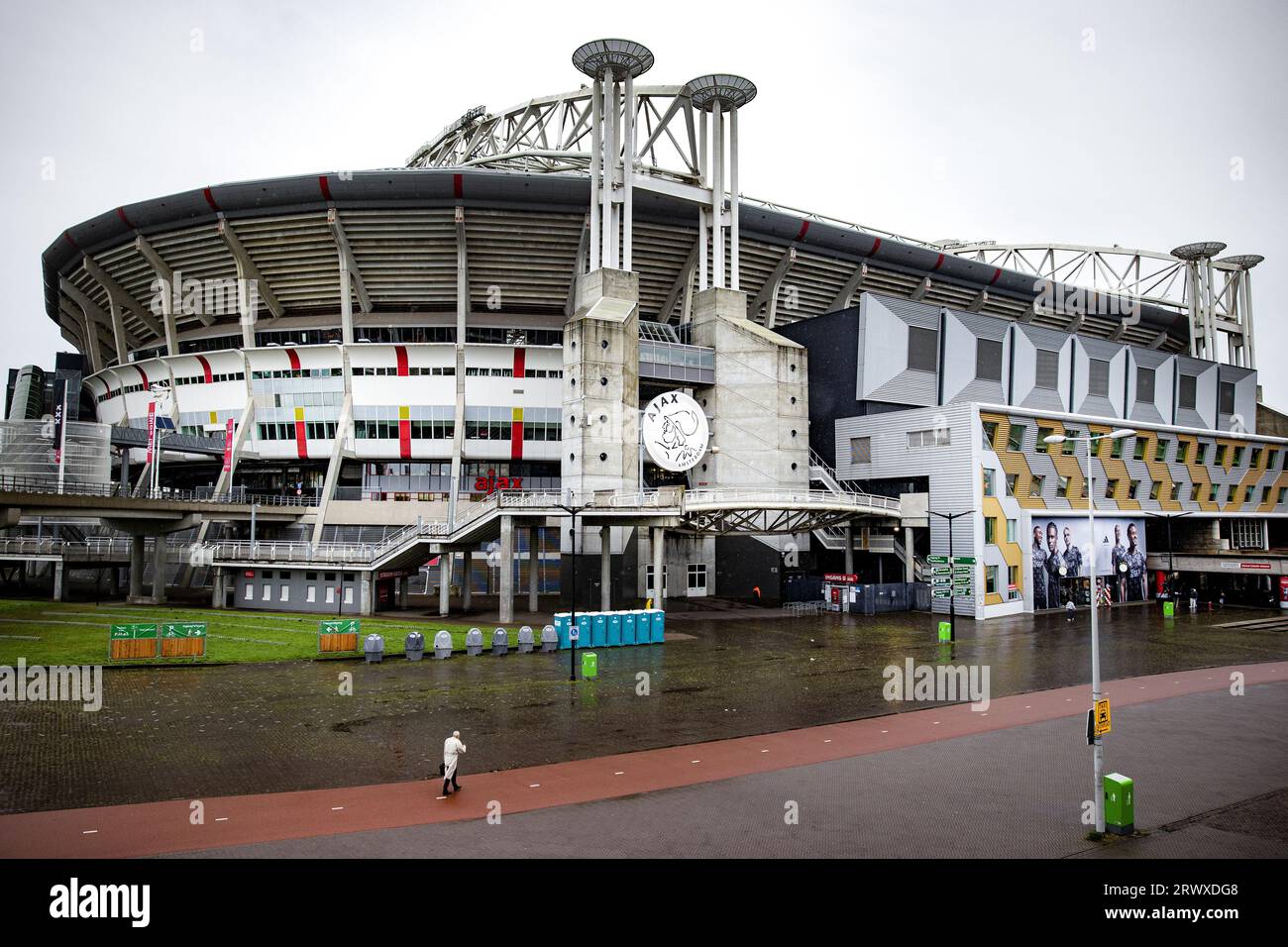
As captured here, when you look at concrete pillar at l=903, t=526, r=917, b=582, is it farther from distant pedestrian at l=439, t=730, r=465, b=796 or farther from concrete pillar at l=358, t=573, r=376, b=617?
distant pedestrian at l=439, t=730, r=465, b=796

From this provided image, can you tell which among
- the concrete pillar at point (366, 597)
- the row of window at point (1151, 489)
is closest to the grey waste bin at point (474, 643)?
the concrete pillar at point (366, 597)

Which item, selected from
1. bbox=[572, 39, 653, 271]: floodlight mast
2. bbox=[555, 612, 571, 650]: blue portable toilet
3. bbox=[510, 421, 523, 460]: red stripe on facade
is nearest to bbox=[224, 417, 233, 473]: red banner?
bbox=[510, 421, 523, 460]: red stripe on facade

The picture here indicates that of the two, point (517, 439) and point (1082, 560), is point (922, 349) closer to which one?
point (1082, 560)

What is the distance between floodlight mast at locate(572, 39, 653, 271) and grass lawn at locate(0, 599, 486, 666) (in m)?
27.0

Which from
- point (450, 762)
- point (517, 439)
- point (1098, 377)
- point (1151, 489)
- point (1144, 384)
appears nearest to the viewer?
point (450, 762)

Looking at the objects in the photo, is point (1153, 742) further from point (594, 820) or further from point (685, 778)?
point (594, 820)

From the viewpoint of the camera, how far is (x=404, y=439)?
59.4 meters

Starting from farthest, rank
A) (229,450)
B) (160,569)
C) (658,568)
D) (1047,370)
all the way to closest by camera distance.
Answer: (1047,370) → (229,450) → (160,569) → (658,568)

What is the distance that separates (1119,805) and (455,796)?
436 inches

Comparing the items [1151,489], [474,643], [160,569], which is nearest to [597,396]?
[474,643]

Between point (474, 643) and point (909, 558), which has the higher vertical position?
point (909, 558)

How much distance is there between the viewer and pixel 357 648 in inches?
1241

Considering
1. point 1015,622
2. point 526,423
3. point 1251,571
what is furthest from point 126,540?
point 1251,571
